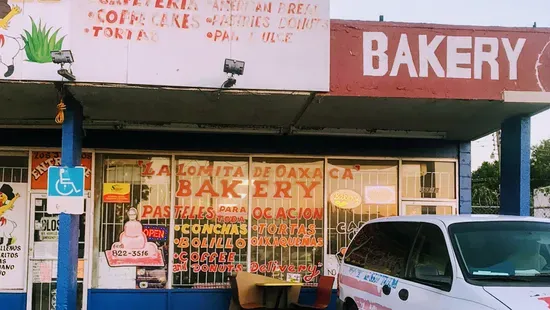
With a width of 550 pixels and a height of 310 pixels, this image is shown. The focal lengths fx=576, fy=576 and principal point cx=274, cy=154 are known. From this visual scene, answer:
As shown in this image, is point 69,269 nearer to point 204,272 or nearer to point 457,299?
point 204,272

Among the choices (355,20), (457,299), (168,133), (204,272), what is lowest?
(204,272)

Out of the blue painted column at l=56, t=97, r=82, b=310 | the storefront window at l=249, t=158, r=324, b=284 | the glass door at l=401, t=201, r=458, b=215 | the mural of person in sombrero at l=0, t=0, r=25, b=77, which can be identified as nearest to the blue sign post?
the blue painted column at l=56, t=97, r=82, b=310

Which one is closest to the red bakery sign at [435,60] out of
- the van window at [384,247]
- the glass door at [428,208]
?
the van window at [384,247]

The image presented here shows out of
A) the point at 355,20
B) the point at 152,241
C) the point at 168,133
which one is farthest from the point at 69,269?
the point at 355,20

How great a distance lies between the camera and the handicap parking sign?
7.23 metres

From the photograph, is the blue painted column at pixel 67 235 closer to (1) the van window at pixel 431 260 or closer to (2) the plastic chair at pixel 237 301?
(2) the plastic chair at pixel 237 301

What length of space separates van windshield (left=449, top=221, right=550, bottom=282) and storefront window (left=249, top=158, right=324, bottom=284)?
4.88m

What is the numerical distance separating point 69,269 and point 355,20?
194 inches

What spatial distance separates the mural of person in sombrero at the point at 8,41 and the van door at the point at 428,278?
5.02m

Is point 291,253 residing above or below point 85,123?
below

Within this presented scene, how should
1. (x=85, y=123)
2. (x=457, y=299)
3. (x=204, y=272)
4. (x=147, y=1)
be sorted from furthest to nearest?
(x=204, y=272), (x=85, y=123), (x=147, y=1), (x=457, y=299)

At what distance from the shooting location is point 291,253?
397 inches

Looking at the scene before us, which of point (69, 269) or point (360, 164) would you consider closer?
point (69, 269)

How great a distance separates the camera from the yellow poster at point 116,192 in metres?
9.80
